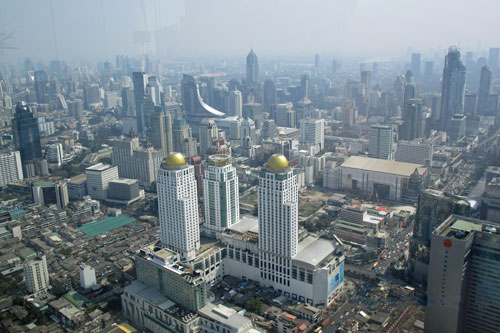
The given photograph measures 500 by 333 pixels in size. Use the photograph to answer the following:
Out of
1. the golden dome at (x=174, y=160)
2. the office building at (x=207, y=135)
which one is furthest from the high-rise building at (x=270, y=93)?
the golden dome at (x=174, y=160)

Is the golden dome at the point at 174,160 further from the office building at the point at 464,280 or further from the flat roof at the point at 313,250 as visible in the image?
the office building at the point at 464,280

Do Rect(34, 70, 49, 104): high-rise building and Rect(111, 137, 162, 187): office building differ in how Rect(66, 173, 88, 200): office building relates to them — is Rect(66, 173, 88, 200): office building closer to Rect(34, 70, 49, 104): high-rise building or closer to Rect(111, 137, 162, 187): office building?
Rect(111, 137, 162, 187): office building

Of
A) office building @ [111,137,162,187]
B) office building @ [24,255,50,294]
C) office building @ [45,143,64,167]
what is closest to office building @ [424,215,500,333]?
office building @ [24,255,50,294]

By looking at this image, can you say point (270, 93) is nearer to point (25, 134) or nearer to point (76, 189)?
point (25, 134)

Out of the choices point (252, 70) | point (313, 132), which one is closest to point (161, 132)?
point (313, 132)

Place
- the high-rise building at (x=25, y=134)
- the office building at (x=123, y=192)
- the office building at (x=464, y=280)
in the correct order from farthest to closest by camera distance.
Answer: the high-rise building at (x=25, y=134), the office building at (x=123, y=192), the office building at (x=464, y=280)
